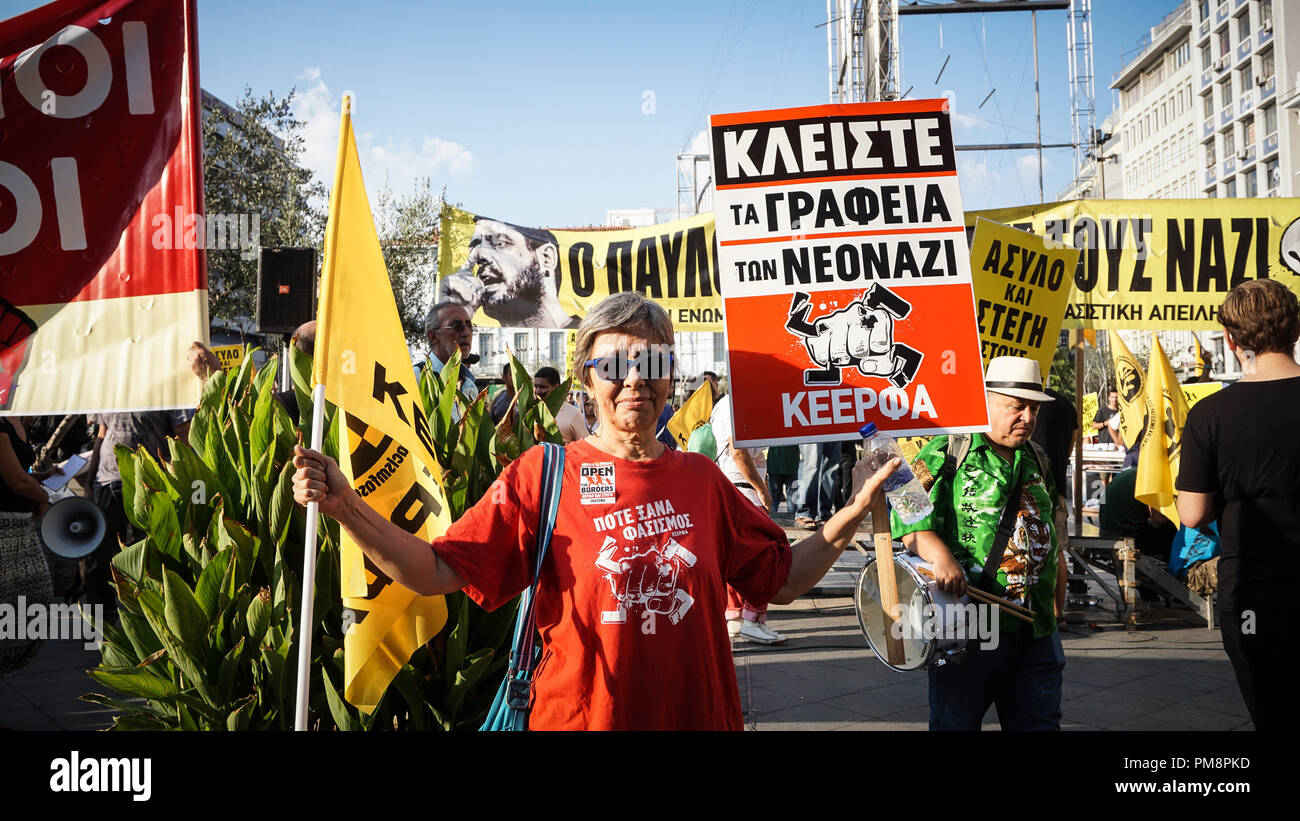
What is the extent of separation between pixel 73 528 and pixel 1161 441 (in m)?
7.71

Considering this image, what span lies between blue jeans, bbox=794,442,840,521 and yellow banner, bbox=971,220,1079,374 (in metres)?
4.61

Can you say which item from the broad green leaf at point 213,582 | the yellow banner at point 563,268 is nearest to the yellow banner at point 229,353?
the yellow banner at point 563,268

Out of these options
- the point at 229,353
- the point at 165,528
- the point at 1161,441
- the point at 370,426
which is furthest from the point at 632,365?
the point at 229,353

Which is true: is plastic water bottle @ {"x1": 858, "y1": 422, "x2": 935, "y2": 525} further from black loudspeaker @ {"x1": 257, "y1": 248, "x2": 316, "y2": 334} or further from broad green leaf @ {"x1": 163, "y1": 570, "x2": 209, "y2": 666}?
black loudspeaker @ {"x1": 257, "y1": 248, "x2": 316, "y2": 334}

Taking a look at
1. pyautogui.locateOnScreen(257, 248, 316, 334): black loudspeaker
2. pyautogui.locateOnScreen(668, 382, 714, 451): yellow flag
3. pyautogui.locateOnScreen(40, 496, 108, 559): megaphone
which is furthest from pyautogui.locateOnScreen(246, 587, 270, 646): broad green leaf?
pyautogui.locateOnScreen(668, 382, 714, 451): yellow flag

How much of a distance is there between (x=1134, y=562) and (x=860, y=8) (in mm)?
12426

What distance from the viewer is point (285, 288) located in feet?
26.7

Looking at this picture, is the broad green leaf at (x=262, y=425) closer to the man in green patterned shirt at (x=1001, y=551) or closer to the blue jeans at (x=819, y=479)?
the man in green patterned shirt at (x=1001, y=551)

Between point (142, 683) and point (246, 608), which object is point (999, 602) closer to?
point (246, 608)

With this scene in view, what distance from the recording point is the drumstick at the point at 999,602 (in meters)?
3.52

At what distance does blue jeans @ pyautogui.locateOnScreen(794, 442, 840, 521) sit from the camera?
11383mm

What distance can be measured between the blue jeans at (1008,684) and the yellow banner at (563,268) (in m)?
7.73

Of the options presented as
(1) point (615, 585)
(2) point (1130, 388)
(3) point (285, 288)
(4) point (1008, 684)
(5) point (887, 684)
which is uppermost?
(3) point (285, 288)
